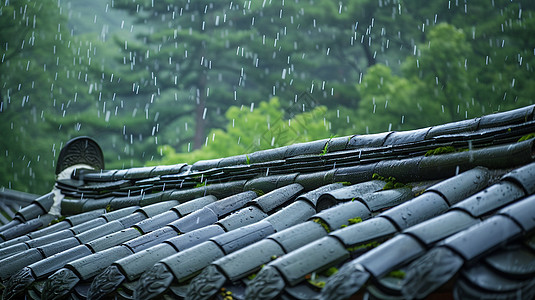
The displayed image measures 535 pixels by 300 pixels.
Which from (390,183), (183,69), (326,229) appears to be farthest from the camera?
(183,69)

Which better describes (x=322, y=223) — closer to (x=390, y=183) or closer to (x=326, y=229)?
(x=326, y=229)

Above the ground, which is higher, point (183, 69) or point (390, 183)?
point (390, 183)

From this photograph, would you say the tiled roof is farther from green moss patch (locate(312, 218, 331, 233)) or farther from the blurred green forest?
the blurred green forest

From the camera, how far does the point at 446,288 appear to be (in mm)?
1759

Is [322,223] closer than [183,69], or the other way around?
[322,223]

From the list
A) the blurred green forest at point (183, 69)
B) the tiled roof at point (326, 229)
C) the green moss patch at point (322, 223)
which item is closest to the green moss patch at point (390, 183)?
the tiled roof at point (326, 229)

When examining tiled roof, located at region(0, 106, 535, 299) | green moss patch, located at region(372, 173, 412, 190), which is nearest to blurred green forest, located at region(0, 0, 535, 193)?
tiled roof, located at region(0, 106, 535, 299)

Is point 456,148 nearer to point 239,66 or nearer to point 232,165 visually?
point 232,165

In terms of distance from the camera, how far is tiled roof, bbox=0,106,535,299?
176 cm

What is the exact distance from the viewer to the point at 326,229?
7.93ft

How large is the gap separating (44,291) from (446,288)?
198 centimetres

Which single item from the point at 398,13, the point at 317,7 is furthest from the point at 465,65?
the point at 317,7

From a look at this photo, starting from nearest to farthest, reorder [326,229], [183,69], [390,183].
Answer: [326,229]
[390,183]
[183,69]

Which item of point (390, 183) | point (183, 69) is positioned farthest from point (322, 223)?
point (183, 69)
